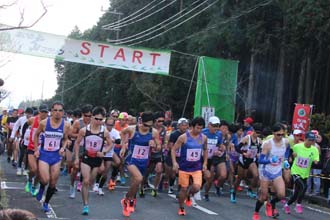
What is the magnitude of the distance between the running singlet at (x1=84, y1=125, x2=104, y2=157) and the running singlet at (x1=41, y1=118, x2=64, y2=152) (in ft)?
1.57

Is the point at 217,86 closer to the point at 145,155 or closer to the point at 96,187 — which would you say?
the point at 96,187

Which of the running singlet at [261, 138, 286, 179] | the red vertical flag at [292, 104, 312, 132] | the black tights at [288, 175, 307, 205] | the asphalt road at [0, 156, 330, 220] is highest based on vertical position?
the red vertical flag at [292, 104, 312, 132]

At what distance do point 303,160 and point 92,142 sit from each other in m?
4.86

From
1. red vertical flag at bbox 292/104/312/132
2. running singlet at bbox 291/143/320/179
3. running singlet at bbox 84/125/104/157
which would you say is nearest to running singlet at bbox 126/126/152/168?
running singlet at bbox 84/125/104/157

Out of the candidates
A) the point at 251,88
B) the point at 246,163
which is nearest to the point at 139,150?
the point at 246,163

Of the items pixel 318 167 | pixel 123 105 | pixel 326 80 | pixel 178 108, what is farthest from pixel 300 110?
pixel 123 105

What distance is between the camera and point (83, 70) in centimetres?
6794

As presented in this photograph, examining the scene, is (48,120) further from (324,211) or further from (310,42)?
(310,42)

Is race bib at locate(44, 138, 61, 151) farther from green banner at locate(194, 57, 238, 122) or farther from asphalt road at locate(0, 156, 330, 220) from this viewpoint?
green banner at locate(194, 57, 238, 122)

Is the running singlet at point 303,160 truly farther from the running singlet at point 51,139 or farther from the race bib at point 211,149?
the running singlet at point 51,139

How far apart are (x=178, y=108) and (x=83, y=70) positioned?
30896 millimetres

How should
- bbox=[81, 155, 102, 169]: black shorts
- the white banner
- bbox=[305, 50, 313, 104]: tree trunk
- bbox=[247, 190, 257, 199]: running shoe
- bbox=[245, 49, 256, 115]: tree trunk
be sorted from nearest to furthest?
1. bbox=[81, 155, 102, 169]: black shorts
2. bbox=[247, 190, 257, 199]: running shoe
3. the white banner
4. bbox=[305, 50, 313, 104]: tree trunk
5. bbox=[245, 49, 256, 115]: tree trunk

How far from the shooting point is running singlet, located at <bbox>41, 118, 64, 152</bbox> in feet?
33.1

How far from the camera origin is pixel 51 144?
33.1 ft
